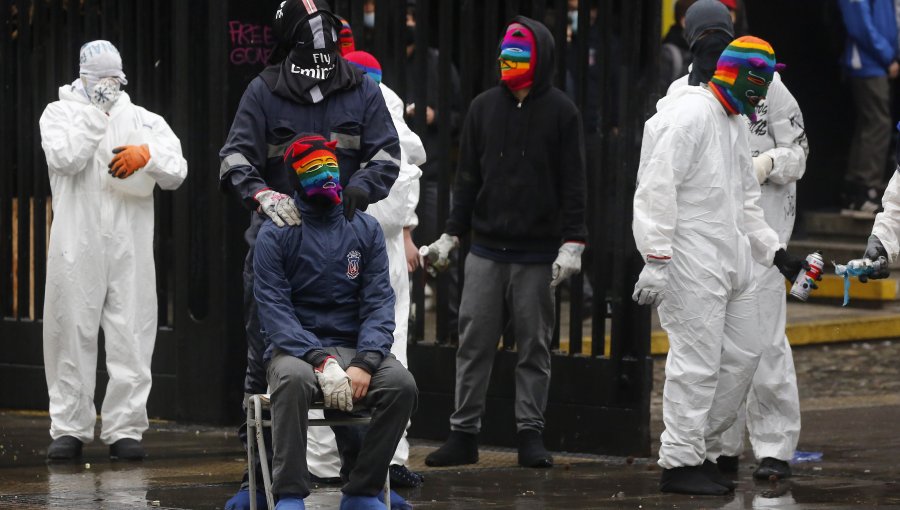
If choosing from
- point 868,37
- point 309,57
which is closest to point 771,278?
point 309,57

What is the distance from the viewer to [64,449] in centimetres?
913

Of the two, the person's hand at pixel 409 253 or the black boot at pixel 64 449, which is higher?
the person's hand at pixel 409 253

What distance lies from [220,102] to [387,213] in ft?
7.81

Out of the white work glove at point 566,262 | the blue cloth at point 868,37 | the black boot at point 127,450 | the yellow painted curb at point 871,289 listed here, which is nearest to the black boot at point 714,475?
the white work glove at point 566,262

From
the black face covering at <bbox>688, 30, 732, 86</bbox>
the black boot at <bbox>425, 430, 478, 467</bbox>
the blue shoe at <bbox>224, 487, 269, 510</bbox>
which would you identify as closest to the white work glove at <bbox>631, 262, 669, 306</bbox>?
the black face covering at <bbox>688, 30, 732, 86</bbox>

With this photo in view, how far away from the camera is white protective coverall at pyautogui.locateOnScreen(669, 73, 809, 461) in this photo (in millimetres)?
8617

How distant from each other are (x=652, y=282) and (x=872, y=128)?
23.3 feet

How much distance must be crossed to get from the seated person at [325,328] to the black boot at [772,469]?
244cm

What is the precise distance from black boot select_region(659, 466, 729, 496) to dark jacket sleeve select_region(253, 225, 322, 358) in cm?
203

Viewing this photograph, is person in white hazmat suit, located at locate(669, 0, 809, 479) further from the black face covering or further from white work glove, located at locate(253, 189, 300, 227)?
white work glove, located at locate(253, 189, 300, 227)

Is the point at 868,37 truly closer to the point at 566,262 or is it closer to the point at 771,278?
the point at 771,278

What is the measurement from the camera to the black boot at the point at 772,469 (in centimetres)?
854

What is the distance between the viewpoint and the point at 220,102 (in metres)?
10.3

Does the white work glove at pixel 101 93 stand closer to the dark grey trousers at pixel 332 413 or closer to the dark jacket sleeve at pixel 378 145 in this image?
the dark jacket sleeve at pixel 378 145
